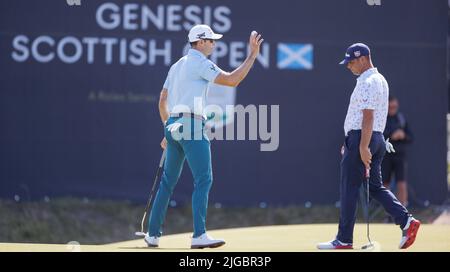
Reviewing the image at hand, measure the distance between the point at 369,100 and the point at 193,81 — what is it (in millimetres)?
1282

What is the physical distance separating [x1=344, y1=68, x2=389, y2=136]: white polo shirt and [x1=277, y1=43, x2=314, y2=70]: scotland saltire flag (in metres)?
5.44

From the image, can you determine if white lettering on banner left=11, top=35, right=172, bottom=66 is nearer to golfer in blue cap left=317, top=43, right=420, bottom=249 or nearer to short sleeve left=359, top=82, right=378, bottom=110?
golfer in blue cap left=317, top=43, right=420, bottom=249

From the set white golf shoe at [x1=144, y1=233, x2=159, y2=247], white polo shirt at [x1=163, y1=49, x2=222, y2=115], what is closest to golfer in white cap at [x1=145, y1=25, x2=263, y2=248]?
white polo shirt at [x1=163, y1=49, x2=222, y2=115]

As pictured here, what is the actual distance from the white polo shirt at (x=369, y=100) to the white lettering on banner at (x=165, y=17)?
5526 mm

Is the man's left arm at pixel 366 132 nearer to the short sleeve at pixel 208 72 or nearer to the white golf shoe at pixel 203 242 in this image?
the short sleeve at pixel 208 72

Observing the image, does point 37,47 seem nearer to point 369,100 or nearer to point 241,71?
point 241,71

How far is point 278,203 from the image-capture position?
1279cm

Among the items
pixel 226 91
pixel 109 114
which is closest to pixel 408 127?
pixel 226 91

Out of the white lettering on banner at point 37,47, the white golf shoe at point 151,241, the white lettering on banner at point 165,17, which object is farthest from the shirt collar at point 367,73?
the white lettering on banner at point 37,47

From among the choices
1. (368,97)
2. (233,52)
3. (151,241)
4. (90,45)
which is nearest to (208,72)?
(368,97)

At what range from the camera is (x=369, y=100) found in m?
7.09

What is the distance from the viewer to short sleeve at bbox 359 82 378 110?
7.09 metres

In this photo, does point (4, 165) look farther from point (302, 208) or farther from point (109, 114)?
point (302, 208)
